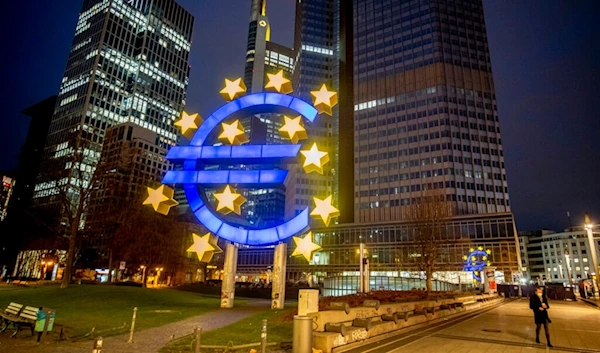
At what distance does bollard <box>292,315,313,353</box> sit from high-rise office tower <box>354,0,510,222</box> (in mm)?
97931

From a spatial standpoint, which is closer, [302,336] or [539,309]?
[302,336]

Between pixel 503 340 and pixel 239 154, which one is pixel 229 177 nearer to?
pixel 239 154

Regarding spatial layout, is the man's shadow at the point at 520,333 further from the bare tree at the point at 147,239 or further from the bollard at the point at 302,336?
the bare tree at the point at 147,239

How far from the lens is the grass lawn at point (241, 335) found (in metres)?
10.9

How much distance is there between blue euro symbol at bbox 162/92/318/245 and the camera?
60.2ft

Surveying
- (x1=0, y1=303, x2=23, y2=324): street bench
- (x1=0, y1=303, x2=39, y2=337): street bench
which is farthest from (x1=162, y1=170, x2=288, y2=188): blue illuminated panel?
(x1=0, y1=303, x2=39, y2=337): street bench

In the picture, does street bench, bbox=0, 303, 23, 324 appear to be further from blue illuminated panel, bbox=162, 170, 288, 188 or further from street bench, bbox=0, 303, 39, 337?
blue illuminated panel, bbox=162, 170, 288, 188

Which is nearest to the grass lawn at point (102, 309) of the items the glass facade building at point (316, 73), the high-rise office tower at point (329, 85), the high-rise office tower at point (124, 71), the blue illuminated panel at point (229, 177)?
the blue illuminated panel at point (229, 177)

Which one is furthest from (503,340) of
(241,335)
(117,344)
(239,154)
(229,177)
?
(239,154)

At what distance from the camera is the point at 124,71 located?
151 meters

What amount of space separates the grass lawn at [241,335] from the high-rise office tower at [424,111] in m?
93.4

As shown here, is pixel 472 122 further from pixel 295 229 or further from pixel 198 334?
pixel 198 334

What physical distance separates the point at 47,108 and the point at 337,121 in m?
133

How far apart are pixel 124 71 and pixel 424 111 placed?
129 m
